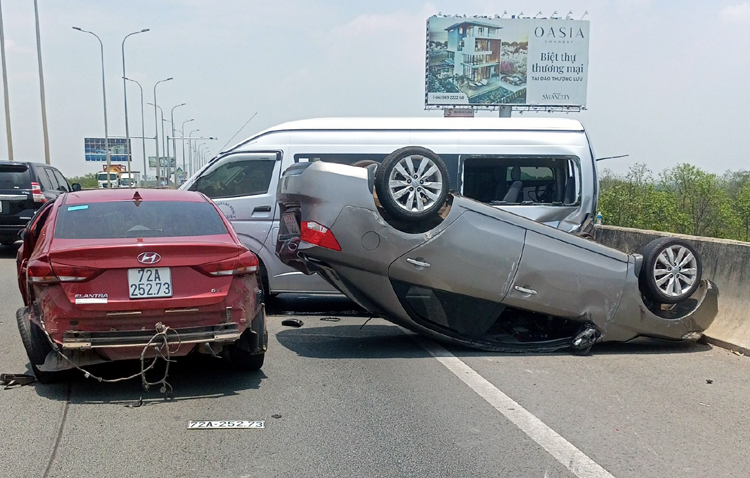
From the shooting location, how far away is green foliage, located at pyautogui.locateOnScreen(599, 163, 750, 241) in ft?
132

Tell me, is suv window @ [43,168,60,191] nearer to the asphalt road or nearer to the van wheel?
the asphalt road

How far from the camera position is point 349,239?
7461mm

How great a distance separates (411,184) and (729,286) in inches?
149

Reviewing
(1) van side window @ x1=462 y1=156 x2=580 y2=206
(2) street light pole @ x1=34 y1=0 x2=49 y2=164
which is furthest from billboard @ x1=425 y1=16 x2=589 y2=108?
(1) van side window @ x1=462 y1=156 x2=580 y2=206

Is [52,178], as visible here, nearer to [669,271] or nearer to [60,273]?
[60,273]

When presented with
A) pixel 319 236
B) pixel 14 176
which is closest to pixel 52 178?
pixel 14 176

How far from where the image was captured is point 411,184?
767 centimetres

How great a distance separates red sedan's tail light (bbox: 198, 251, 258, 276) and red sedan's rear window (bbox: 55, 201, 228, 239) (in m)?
0.42

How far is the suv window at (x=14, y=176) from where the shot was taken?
1680 centimetres

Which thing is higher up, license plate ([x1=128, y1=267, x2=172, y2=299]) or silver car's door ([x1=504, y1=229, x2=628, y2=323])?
license plate ([x1=128, y1=267, x2=172, y2=299])

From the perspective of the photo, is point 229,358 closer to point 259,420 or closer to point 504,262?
point 259,420

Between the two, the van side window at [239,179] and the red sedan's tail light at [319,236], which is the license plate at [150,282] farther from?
the van side window at [239,179]

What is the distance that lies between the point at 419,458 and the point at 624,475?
1182mm

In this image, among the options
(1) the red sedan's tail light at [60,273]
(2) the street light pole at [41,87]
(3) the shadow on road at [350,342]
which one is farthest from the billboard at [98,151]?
(1) the red sedan's tail light at [60,273]
